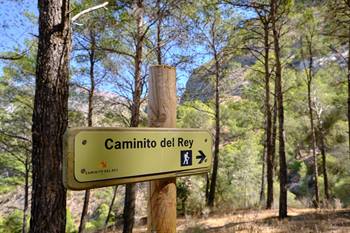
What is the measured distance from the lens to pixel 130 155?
3.84 feet

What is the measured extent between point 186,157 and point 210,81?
11288 millimetres

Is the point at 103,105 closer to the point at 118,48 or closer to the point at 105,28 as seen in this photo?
Answer: the point at 118,48

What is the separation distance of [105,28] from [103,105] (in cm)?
348

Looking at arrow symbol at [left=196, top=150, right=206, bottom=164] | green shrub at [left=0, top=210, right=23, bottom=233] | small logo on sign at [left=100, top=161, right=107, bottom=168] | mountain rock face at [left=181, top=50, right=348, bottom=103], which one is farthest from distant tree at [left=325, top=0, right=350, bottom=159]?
green shrub at [left=0, top=210, right=23, bottom=233]

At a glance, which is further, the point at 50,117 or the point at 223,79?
the point at 223,79

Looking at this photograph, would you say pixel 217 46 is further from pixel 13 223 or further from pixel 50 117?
pixel 13 223

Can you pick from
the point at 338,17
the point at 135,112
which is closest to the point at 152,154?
the point at 135,112

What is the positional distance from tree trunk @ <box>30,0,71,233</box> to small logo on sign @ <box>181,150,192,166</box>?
145 cm

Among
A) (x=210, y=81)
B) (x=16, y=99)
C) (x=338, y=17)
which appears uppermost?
(x=338, y=17)

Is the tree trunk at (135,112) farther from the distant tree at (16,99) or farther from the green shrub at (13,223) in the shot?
the green shrub at (13,223)

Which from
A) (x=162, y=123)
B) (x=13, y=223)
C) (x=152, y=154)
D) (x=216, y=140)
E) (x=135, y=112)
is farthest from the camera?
(x=13, y=223)

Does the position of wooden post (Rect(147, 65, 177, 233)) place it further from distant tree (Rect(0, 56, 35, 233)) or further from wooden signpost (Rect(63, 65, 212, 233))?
distant tree (Rect(0, 56, 35, 233))

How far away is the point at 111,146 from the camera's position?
44.2 inches

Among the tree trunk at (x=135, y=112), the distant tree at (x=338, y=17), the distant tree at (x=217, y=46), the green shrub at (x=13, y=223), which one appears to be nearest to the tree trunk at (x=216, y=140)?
the distant tree at (x=217, y=46)
